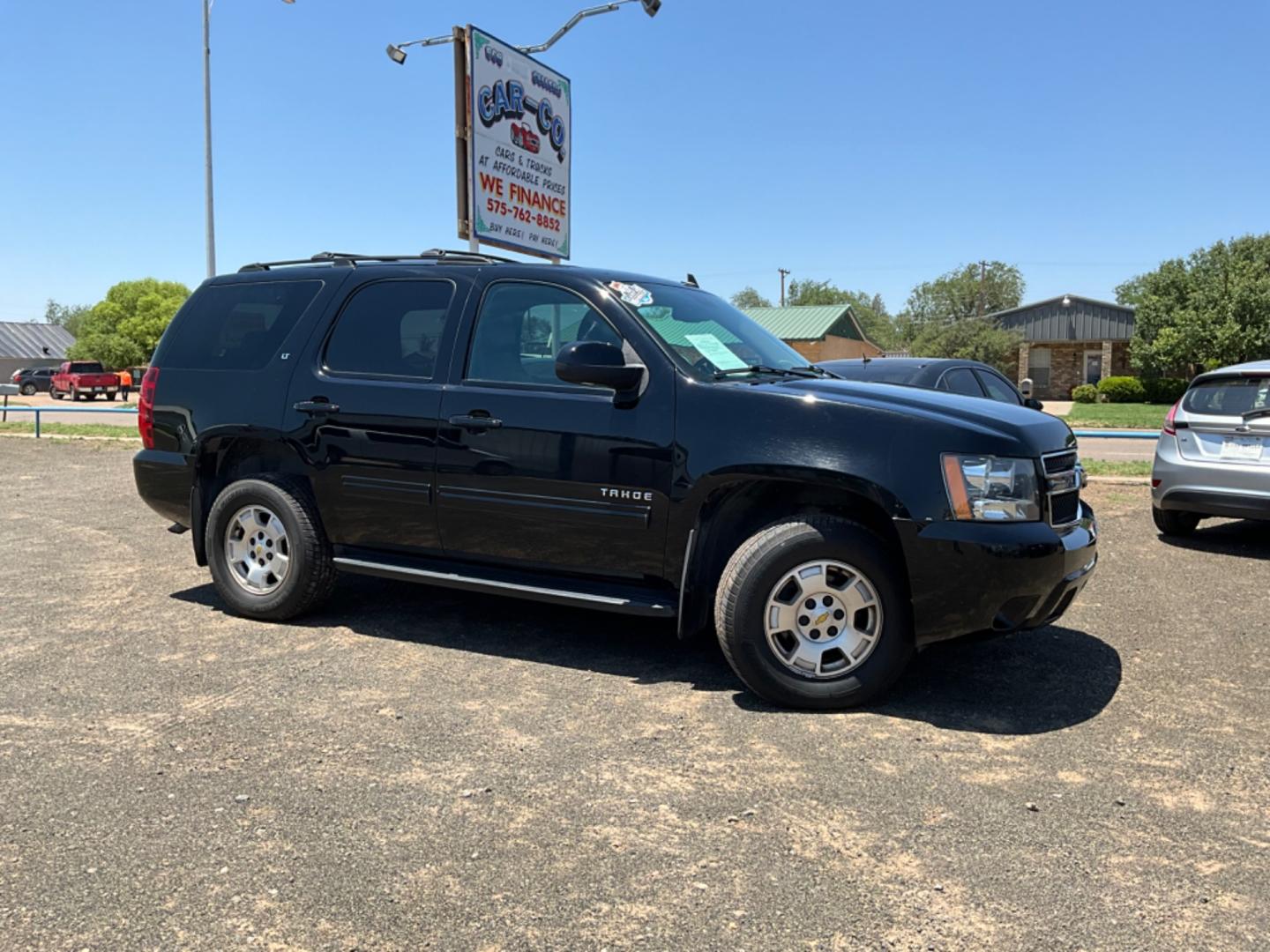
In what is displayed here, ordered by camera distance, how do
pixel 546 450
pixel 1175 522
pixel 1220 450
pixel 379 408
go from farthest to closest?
pixel 1175 522 → pixel 1220 450 → pixel 379 408 → pixel 546 450

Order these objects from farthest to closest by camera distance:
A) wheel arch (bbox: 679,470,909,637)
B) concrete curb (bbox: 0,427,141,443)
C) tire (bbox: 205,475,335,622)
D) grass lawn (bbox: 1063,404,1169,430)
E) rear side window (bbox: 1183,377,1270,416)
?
grass lawn (bbox: 1063,404,1169,430), concrete curb (bbox: 0,427,141,443), rear side window (bbox: 1183,377,1270,416), tire (bbox: 205,475,335,622), wheel arch (bbox: 679,470,909,637)

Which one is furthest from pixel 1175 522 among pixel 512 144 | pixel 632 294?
pixel 512 144

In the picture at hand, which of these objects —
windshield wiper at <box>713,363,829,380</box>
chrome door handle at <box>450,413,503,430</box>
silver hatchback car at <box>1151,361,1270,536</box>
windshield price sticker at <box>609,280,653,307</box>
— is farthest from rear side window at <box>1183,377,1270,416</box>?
chrome door handle at <box>450,413,503,430</box>

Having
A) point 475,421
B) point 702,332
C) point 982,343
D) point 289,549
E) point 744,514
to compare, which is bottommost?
point 289,549

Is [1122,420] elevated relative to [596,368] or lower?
lower

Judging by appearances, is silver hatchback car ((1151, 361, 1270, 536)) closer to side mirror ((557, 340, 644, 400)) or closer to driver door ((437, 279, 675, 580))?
driver door ((437, 279, 675, 580))

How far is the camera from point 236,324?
5.91 meters

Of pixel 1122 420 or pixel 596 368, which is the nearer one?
pixel 596 368

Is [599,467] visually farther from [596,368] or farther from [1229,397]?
[1229,397]

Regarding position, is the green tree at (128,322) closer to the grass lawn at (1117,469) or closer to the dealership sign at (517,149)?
the dealership sign at (517,149)

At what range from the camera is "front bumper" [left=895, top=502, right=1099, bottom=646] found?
407 cm

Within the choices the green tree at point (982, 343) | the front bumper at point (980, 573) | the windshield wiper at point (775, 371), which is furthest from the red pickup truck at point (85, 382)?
the front bumper at point (980, 573)

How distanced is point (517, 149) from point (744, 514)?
1181cm

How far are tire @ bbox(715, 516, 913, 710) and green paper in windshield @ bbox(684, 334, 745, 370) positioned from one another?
3.08ft
